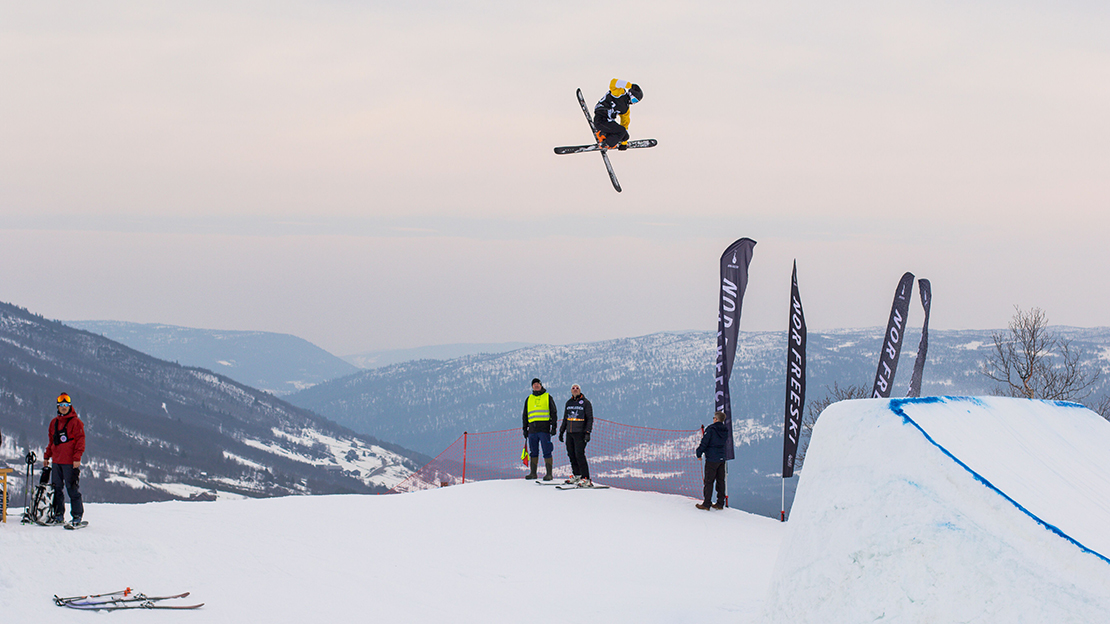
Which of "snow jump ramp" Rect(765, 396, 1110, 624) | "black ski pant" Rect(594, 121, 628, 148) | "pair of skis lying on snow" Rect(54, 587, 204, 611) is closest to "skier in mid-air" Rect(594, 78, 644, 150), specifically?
"black ski pant" Rect(594, 121, 628, 148)

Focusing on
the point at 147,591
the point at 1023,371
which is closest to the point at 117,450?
the point at 1023,371

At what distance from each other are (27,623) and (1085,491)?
8.43 m

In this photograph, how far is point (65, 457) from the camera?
9.91 metres

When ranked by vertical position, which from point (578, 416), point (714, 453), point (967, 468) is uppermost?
point (967, 468)

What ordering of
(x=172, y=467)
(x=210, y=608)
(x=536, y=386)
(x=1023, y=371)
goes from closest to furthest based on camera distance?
(x=210, y=608), (x=536, y=386), (x=1023, y=371), (x=172, y=467)

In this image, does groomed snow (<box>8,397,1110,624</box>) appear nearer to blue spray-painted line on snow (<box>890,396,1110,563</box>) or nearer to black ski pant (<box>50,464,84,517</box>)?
blue spray-painted line on snow (<box>890,396,1110,563</box>)

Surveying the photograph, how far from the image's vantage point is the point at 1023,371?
3550 cm

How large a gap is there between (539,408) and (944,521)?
9829mm

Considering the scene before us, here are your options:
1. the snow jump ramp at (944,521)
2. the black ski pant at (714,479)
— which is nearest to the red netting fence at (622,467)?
the black ski pant at (714,479)

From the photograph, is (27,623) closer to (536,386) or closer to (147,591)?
(147,591)

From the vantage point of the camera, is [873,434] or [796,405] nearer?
[873,434]

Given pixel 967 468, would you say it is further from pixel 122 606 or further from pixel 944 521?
pixel 122 606

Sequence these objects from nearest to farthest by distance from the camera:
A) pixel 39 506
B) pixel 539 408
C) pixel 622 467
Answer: pixel 39 506, pixel 539 408, pixel 622 467

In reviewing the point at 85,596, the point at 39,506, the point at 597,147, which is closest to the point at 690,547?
the point at 597,147
